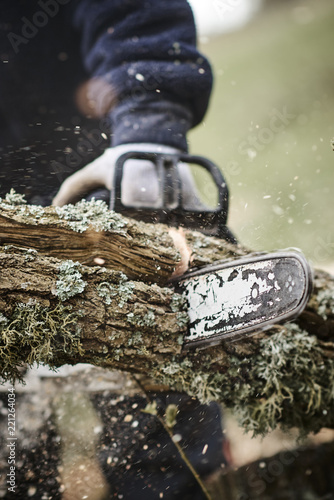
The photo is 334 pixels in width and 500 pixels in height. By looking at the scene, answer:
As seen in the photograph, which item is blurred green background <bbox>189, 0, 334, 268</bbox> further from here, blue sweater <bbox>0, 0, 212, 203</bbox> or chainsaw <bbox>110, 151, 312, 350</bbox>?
blue sweater <bbox>0, 0, 212, 203</bbox>

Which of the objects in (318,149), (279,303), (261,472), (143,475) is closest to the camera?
(279,303)

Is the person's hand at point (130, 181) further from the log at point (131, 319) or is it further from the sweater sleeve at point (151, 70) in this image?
the log at point (131, 319)

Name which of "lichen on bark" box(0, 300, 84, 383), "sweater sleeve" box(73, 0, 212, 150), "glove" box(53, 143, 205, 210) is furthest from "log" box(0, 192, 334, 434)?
"sweater sleeve" box(73, 0, 212, 150)

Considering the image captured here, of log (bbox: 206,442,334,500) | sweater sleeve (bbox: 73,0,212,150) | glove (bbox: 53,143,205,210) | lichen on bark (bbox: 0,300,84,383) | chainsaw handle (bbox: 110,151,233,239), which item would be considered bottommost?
log (bbox: 206,442,334,500)

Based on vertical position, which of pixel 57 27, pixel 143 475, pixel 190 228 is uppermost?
pixel 57 27

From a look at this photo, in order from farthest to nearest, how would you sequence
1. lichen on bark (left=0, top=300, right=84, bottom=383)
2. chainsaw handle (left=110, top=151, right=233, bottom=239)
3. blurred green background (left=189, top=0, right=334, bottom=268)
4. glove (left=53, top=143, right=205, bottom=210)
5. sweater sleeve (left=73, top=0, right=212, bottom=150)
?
1. blurred green background (left=189, top=0, right=334, bottom=268)
2. sweater sleeve (left=73, top=0, right=212, bottom=150)
3. glove (left=53, top=143, right=205, bottom=210)
4. chainsaw handle (left=110, top=151, right=233, bottom=239)
5. lichen on bark (left=0, top=300, right=84, bottom=383)

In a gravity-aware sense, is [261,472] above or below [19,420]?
below

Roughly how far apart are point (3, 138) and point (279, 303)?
159 centimetres

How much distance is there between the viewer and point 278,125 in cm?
267

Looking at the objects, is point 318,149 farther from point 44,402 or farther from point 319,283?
point 44,402

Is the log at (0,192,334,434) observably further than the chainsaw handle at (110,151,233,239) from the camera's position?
No

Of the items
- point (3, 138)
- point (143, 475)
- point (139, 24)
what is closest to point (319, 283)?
point (143, 475)

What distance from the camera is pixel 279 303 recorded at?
27.7 inches

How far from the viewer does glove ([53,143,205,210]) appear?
3.55 ft
